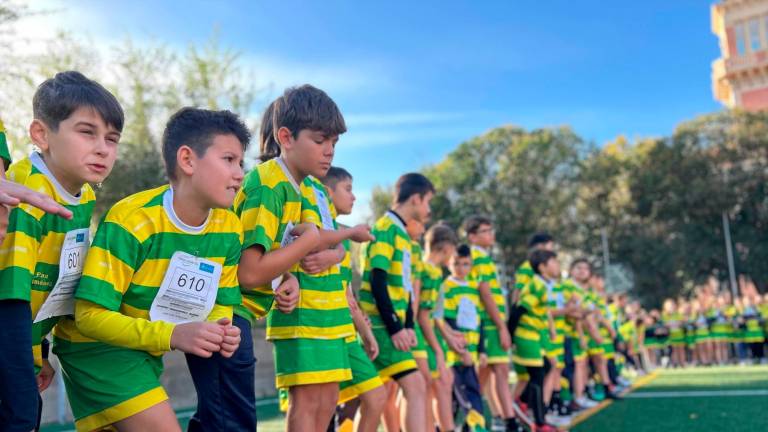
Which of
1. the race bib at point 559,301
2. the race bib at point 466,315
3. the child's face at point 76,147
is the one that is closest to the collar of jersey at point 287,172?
the child's face at point 76,147

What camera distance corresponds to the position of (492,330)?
7500 millimetres

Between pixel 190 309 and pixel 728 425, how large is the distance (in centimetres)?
560

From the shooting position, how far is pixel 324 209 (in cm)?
386

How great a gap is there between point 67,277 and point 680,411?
7.03 meters

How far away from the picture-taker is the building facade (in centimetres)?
5122

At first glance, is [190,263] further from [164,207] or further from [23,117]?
[23,117]

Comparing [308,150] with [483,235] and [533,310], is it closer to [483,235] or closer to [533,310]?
[483,235]

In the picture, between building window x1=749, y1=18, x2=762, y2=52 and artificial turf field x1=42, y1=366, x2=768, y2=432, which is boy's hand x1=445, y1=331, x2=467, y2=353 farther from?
building window x1=749, y1=18, x2=762, y2=52

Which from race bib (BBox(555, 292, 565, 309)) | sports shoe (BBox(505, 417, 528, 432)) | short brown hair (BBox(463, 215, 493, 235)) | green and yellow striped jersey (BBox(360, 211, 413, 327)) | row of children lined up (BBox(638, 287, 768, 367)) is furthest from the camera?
row of children lined up (BBox(638, 287, 768, 367))

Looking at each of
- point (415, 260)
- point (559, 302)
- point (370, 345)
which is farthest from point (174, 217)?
point (559, 302)

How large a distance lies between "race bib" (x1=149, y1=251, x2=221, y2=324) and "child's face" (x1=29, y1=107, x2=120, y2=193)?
433 mm

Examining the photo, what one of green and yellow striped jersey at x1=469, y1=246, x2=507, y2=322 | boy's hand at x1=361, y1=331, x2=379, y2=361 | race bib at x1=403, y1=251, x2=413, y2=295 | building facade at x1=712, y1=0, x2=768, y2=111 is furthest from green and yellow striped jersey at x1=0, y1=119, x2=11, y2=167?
building facade at x1=712, y1=0, x2=768, y2=111

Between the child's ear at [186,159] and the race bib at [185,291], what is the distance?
34 centimetres

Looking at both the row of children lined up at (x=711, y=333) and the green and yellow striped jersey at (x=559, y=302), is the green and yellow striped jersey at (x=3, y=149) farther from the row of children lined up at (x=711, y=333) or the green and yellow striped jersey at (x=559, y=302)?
the row of children lined up at (x=711, y=333)
